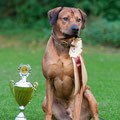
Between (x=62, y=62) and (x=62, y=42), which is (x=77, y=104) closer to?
(x=62, y=62)

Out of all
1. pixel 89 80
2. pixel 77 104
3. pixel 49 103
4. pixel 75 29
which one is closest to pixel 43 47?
pixel 89 80

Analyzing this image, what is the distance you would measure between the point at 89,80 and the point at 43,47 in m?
8.66

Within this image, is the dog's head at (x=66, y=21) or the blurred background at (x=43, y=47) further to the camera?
the blurred background at (x=43, y=47)

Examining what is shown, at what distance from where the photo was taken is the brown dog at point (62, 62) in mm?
4770

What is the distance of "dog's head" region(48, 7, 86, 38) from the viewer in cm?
470

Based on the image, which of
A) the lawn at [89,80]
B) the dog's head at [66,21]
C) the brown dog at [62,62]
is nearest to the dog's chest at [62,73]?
the brown dog at [62,62]

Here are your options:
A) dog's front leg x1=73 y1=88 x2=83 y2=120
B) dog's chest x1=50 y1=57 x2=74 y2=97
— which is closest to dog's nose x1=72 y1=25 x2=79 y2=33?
dog's chest x1=50 y1=57 x2=74 y2=97

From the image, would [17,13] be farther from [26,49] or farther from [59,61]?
[59,61]

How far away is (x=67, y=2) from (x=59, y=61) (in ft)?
58.8

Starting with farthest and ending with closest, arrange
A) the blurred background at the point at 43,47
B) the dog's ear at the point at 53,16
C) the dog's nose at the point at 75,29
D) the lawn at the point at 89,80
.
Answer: the blurred background at the point at 43,47 → the lawn at the point at 89,80 → the dog's ear at the point at 53,16 → the dog's nose at the point at 75,29

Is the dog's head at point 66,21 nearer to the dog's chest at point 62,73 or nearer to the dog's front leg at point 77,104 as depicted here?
the dog's chest at point 62,73

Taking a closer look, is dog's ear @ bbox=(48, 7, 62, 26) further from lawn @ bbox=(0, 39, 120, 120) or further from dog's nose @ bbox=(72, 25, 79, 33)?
lawn @ bbox=(0, 39, 120, 120)

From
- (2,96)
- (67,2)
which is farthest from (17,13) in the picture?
(2,96)

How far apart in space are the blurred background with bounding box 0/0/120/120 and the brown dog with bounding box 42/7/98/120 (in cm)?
82
